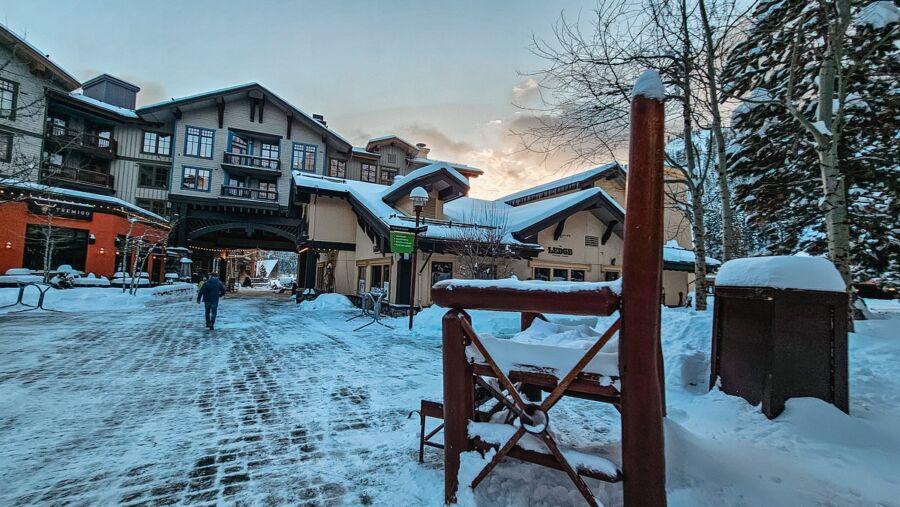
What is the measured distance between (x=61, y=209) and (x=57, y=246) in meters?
1.95

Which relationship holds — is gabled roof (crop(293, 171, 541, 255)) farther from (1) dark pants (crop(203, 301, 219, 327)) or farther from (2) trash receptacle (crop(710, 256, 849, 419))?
(2) trash receptacle (crop(710, 256, 849, 419))

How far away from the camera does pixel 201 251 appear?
37.3 metres

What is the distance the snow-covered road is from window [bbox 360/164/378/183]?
24.6 m

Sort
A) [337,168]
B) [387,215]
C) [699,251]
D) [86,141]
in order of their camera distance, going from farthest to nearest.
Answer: [337,168]
[86,141]
[387,215]
[699,251]

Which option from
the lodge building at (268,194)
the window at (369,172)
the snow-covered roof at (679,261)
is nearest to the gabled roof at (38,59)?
the lodge building at (268,194)

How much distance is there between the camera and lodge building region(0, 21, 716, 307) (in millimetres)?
15898

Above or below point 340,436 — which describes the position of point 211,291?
above

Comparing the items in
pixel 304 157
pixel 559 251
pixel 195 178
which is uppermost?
pixel 304 157

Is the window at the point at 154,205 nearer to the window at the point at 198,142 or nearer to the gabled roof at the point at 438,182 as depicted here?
the window at the point at 198,142

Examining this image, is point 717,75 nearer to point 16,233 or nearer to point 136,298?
point 136,298

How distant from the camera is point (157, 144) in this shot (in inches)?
1081

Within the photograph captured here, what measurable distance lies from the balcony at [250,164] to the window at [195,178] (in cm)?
139

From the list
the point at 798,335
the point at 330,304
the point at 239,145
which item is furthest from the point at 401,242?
the point at 239,145

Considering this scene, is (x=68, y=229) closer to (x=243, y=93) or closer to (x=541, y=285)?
(x=243, y=93)
